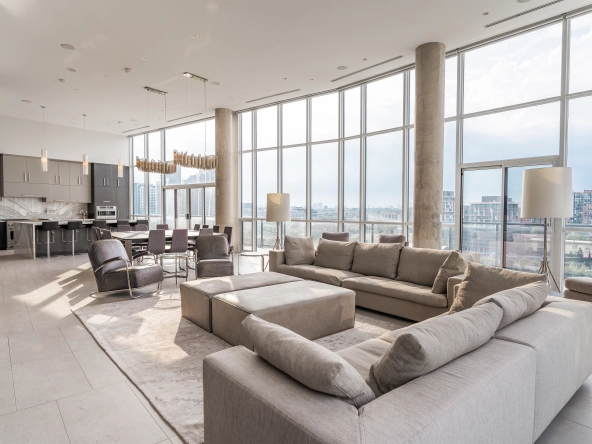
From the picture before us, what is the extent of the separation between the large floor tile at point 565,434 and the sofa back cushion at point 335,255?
10.6 feet

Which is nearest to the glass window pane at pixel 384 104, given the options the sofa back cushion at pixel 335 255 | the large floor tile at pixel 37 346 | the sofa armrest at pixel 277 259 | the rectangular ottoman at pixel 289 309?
the sofa back cushion at pixel 335 255

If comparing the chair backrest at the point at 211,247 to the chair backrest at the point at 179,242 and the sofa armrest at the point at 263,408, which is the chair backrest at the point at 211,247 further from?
the sofa armrest at the point at 263,408

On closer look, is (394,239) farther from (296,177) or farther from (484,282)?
(296,177)

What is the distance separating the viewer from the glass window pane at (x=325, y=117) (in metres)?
8.40

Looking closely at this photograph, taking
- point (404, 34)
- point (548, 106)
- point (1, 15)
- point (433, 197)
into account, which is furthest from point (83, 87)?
point (548, 106)

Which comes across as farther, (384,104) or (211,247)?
(384,104)

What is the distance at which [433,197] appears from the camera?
603cm

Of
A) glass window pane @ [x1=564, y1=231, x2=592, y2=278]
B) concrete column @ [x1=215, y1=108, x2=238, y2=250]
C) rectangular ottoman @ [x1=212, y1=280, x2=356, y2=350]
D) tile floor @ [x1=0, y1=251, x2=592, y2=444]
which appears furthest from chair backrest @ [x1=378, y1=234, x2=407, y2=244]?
concrete column @ [x1=215, y1=108, x2=238, y2=250]

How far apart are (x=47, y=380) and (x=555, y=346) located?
3325mm

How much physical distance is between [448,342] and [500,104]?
19.0ft

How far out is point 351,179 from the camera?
807 centimetres

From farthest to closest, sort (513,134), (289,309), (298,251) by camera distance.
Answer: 1. (513,134)
2. (298,251)
3. (289,309)

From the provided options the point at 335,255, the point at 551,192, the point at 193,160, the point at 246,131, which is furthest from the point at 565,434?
the point at 246,131

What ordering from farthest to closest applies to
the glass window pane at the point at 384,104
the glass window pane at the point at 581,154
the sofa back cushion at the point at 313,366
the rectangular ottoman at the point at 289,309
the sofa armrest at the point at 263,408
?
the glass window pane at the point at 384,104, the glass window pane at the point at 581,154, the rectangular ottoman at the point at 289,309, the sofa back cushion at the point at 313,366, the sofa armrest at the point at 263,408
